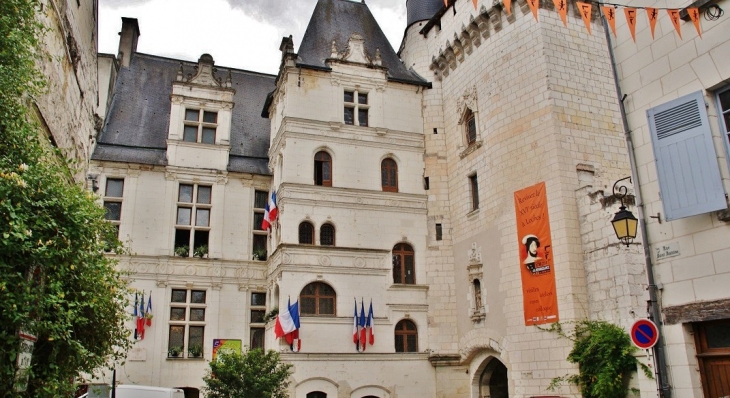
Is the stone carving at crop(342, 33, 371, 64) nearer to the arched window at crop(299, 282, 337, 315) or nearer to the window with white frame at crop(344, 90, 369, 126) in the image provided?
the window with white frame at crop(344, 90, 369, 126)

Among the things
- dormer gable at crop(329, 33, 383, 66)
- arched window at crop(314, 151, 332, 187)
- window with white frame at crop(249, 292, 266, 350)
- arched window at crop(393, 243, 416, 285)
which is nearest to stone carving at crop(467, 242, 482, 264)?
arched window at crop(393, 243, 416, 285)

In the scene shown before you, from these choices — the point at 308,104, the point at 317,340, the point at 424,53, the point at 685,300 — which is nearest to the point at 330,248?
the point at 317,340

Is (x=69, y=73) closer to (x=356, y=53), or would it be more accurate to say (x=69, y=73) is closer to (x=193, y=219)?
(x=193, y=219)

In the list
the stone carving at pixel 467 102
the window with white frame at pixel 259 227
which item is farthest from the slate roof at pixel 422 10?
the window with white frame at pixel 259 227

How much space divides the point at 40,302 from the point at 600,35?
711 inches

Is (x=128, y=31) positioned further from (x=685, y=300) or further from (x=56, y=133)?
(x=685, y=300)

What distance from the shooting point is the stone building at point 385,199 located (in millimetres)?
17594

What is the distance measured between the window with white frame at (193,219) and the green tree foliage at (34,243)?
14.6m

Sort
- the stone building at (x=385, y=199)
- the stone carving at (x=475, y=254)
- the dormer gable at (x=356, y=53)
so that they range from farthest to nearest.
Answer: the dormer gable at (x=356, y=53), the stone carving at (x=475, y=254), the stone building at (x=385, y=199)

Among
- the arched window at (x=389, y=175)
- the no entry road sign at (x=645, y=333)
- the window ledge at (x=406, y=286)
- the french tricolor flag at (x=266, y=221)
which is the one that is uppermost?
the arched window at (x=389, y=175)

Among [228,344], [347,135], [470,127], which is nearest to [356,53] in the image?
[347,135]

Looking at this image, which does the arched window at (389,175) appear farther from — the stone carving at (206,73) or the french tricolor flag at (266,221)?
the stone carving at (206,73)

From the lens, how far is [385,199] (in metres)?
22.0

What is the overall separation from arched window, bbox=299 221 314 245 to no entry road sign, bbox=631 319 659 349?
13.4 m
